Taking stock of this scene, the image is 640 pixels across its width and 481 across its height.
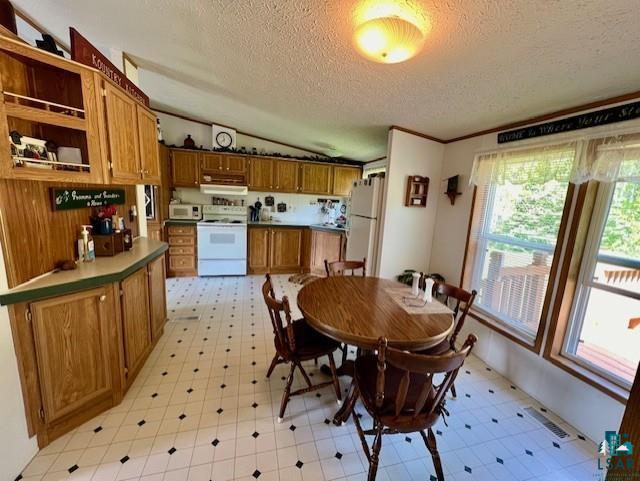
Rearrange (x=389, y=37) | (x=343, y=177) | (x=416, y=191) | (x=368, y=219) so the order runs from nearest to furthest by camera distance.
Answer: (x=389, y=37) → (x=416, y=191) → (x=368, y=219) → (x=343, y=177)

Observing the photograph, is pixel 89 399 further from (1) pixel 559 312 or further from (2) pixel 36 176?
(1) pixel 559 312

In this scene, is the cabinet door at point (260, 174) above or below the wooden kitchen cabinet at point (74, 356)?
above

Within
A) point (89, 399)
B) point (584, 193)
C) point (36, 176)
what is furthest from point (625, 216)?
point (89, 399)

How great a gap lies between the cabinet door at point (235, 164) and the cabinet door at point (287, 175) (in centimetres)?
54

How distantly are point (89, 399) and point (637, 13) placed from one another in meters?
3.37

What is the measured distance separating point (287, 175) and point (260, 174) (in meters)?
0.48

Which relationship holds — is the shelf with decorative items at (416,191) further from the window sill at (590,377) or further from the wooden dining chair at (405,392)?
the wooden dining chair at (405,392)

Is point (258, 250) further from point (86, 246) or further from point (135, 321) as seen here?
point (86, 246)

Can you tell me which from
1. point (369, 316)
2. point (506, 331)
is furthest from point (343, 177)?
point (369, 316)

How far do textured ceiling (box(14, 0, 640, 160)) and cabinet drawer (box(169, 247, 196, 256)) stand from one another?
242 cm

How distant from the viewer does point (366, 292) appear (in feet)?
6.64

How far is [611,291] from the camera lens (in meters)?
1.75

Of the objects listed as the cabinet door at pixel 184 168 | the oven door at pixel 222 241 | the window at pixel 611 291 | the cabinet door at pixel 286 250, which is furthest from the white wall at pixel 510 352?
the cabinet door at pixel 184 168

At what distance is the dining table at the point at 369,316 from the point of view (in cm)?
140
